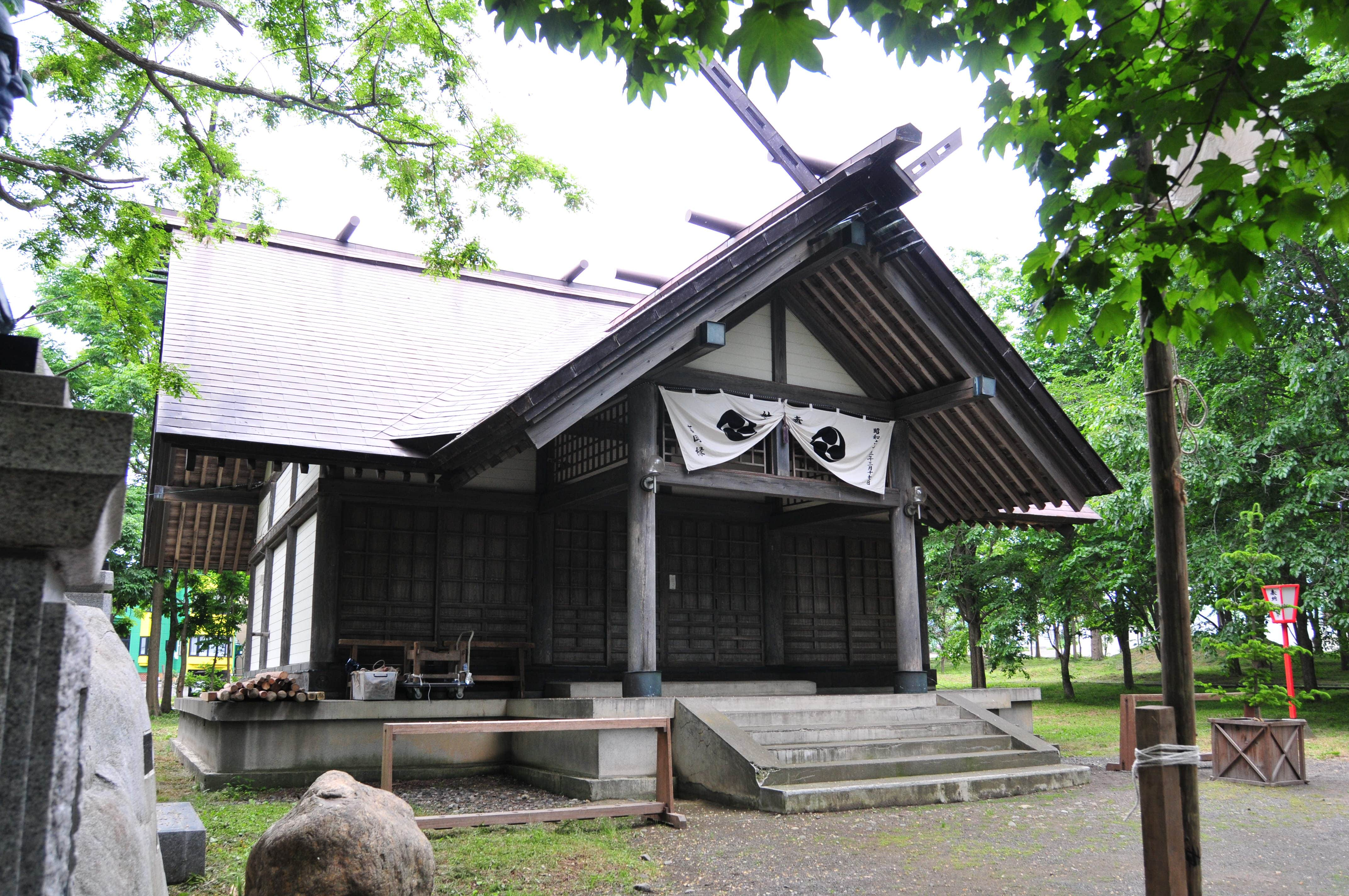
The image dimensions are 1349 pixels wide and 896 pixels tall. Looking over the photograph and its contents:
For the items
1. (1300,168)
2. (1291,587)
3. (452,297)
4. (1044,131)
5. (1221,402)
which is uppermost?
(452,297)

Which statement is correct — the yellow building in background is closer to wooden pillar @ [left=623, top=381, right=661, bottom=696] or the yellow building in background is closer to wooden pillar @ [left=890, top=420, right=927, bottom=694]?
wooden pillar @ [left=623, top=381, right=661, bottom=696]

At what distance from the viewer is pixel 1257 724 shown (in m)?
9.53

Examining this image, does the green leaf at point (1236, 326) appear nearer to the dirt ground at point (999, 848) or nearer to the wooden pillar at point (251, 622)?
the dirt ground at point (999, 848)

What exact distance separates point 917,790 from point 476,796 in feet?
13.6

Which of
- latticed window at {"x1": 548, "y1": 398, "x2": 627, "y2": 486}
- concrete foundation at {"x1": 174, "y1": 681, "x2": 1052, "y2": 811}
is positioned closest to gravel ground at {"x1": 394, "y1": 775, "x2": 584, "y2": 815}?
concrete foundation at {"x1": 174, "y1": 681, "x2": 1052, "y2": 811}

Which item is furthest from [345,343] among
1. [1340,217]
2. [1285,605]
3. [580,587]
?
[1285,605]

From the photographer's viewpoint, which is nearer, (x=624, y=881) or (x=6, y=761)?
(x=6, y=761)

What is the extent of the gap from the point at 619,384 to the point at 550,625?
3.96m

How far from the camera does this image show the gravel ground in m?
8.33

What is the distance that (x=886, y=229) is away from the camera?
10.8 meters

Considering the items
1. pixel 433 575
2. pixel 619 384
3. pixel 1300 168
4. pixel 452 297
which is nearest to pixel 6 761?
pixel 1300 168

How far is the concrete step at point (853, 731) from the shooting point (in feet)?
31.2

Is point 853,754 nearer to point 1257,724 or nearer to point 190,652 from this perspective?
point 1257,724

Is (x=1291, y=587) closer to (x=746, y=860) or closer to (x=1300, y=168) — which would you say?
(x=746, y=860)
